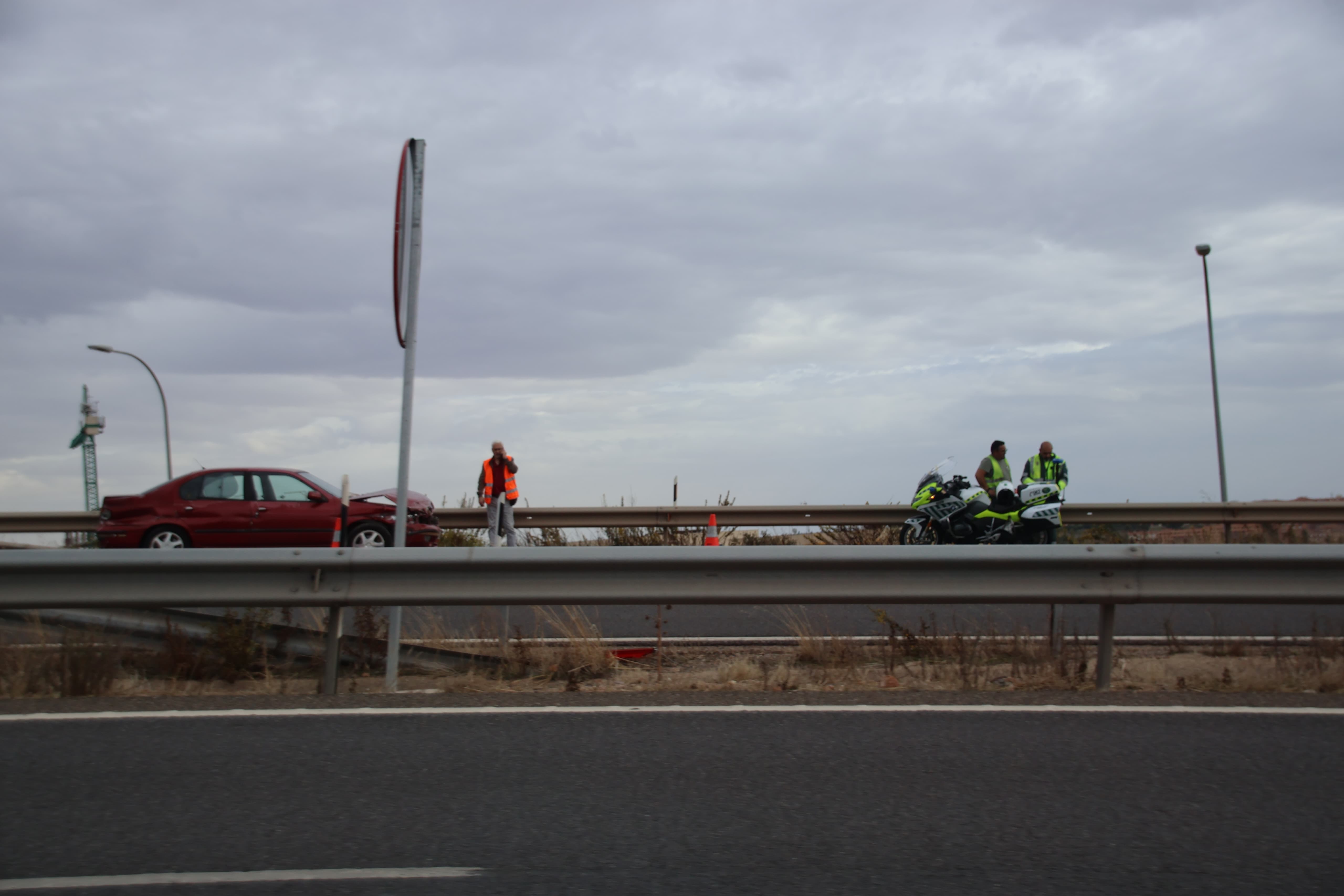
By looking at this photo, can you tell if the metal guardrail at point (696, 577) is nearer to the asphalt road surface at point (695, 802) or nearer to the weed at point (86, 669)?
the weed at point (86, 669)

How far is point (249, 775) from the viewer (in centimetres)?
422

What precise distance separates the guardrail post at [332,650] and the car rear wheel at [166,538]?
10579 millimetres

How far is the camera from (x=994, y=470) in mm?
13898

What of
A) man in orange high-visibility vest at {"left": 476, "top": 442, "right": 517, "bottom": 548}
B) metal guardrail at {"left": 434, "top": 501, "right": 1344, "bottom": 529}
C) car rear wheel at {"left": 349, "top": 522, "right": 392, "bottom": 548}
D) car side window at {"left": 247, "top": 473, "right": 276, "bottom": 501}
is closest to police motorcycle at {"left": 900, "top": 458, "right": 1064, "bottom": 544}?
metal guardrail at {"left": 434, "top": 501, "right": 1344, "bottom": 529}

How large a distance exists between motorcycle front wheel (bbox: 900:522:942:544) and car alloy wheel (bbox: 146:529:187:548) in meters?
10.5

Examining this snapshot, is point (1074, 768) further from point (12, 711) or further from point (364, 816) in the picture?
point (12, 711)

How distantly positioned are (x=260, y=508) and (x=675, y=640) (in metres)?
9.67

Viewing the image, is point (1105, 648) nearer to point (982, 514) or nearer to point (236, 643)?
point (236, 643)

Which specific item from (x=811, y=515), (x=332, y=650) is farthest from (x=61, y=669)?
(x=811, y=515)

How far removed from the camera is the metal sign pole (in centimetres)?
637

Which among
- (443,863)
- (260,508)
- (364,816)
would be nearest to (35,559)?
(364,816)

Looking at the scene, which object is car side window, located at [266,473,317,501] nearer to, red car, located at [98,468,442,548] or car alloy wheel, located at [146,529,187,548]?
red car, located at [98,468,442,548]

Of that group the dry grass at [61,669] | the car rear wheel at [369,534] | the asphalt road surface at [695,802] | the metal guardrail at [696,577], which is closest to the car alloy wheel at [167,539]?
the car rear wheel at [369,534]

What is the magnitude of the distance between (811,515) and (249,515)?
8.86 meters
